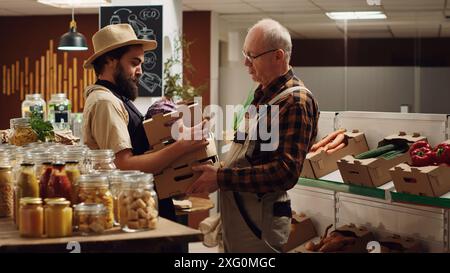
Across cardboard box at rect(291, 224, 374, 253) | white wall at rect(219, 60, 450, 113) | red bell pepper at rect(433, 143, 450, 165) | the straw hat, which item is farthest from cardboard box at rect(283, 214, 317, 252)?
white wall at rect(219, 60, 450, 113)

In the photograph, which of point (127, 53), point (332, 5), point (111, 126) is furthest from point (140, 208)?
point (332, 5)

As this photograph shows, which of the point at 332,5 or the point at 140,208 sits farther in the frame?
the point at 332,5

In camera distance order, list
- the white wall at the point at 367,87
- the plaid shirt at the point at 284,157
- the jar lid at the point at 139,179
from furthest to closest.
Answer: the white wall at the point at 367,87 → the plaid shirt at the point at 284,157 → the jar lid at the point at 139,179

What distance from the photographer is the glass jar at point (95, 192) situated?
2.12 metres

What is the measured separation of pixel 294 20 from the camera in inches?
369

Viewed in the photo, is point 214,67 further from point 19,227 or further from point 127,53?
point 19,227

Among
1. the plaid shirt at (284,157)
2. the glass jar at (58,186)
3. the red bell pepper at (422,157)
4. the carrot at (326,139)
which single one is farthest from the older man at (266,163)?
the carrot at (326,139)

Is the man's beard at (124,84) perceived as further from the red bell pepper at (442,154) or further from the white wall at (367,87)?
the white wall at (367,87)

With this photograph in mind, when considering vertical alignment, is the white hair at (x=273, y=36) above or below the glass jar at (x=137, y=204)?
above

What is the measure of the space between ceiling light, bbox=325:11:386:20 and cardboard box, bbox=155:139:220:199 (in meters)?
6.40

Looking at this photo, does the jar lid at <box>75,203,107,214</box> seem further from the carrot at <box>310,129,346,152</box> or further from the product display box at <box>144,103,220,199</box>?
the carrot at <box>310,129,346,152</box>

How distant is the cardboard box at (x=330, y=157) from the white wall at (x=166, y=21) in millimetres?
3030

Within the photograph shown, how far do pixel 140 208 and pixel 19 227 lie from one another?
0.36m

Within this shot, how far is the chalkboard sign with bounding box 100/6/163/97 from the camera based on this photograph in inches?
260
